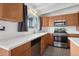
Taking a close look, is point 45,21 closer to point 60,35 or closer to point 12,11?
point 60,35

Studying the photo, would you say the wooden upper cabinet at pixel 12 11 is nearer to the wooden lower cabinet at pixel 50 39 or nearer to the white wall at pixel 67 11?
the white wall at pixel 67 11

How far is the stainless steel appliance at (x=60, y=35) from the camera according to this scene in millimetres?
5902

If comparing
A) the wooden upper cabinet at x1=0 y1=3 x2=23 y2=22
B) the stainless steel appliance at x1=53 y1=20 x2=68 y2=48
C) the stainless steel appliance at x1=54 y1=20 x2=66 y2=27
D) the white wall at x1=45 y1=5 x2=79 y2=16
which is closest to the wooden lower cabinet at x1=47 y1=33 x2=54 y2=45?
the stainless steel appliance at x1=53 y1=20 x2=68 y2=48

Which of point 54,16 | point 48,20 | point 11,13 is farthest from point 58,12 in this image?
point 11,13

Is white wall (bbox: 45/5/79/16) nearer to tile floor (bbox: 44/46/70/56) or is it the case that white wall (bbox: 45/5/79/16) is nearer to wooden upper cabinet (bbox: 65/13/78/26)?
wooden upper cabinet (bbox: 65/13/78/26)

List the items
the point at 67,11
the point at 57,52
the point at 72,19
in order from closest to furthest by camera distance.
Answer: the point at 57,52
the point at 72,19
the point at 67,11

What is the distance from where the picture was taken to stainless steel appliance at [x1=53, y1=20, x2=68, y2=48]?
19.4 ft

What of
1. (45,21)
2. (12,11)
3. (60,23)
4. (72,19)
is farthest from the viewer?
(45,21)

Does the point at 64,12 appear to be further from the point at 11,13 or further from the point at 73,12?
the point at 11,13

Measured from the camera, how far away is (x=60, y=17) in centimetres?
642

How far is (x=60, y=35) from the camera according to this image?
6062 mm

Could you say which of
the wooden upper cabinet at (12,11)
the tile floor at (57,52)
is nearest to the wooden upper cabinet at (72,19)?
the tile floor at (57,52)

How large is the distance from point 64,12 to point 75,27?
3.58 feet

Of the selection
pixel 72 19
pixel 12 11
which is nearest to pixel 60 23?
pixel 72 19
